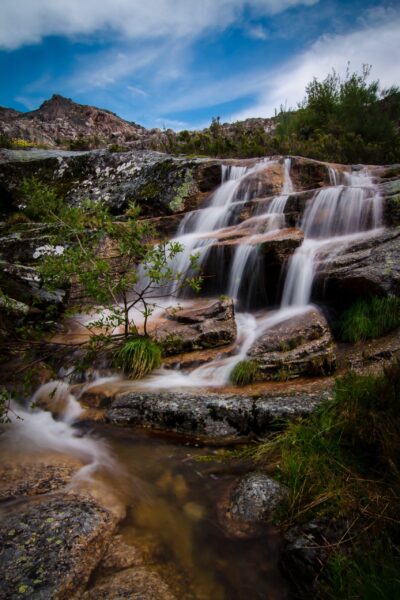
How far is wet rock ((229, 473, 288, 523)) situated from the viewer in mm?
2688

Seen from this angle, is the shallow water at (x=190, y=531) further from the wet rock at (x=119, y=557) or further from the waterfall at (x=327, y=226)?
the waterfall at (x=327, y=226)

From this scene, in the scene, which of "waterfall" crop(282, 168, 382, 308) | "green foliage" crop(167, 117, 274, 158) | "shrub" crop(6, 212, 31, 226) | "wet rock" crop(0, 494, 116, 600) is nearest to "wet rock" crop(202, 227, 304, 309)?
"waterfall" crop(282, 168, 382, 308)

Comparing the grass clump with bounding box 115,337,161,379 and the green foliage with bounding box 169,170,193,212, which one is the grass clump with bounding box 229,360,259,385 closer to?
the grass clump with bounding box 115,337,161,379

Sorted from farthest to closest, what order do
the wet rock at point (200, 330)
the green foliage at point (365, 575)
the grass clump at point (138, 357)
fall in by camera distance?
the wet rock at point (200, 330) → the grass clump at point (138, 357) → the green foliage at point (365, 575)

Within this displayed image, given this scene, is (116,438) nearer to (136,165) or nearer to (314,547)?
(314,547)

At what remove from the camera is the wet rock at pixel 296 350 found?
470cm

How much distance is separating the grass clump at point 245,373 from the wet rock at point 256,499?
1876mm

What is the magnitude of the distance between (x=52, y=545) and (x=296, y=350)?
362cm

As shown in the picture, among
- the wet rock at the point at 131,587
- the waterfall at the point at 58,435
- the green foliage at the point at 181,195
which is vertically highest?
the green foliage at the point at 181,195

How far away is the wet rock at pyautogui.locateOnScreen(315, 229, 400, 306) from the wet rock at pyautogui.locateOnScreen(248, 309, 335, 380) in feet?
3.08

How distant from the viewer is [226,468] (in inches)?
133

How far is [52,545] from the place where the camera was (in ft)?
7.75

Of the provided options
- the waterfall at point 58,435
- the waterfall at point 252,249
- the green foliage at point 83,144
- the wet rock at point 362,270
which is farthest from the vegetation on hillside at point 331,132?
the waterfall at point 58,435

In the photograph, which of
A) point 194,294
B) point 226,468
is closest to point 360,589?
point 226,468
